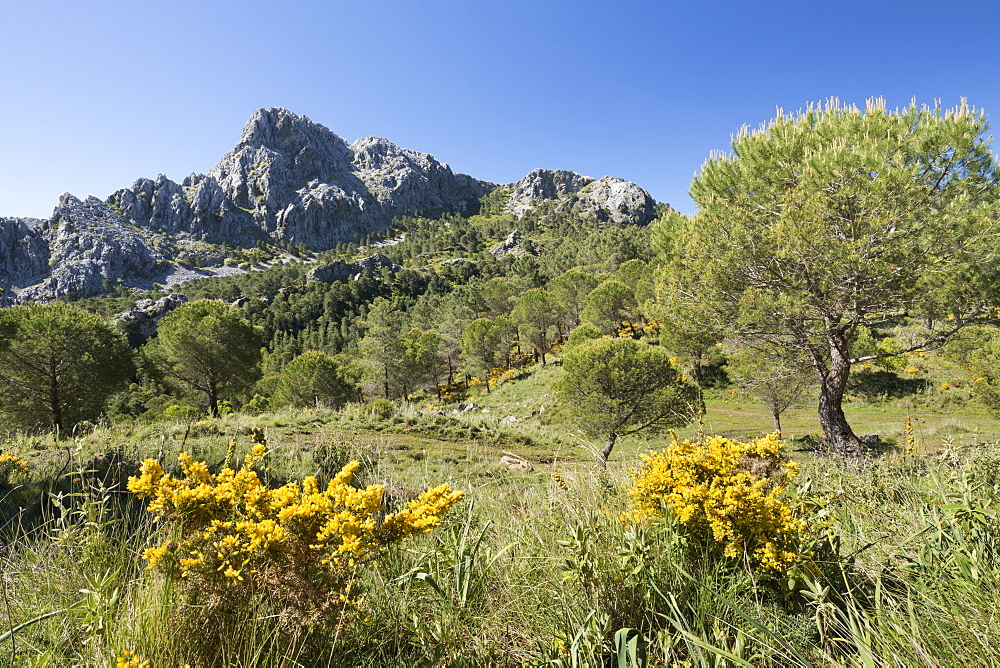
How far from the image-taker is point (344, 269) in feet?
406

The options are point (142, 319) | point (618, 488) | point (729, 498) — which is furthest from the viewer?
point (142, 319)

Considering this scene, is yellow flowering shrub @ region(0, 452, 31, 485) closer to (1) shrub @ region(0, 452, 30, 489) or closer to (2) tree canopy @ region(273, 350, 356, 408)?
(1) shrub @ region(0, 452, 30, 489)

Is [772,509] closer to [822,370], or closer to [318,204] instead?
[822,370]

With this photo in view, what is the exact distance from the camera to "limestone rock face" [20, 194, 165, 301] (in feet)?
436

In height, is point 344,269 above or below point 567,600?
above

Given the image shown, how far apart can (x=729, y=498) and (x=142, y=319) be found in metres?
117

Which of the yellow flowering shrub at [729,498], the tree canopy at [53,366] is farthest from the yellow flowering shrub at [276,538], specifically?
the tree canopy at [53,366]

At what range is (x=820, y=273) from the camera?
8.74 m

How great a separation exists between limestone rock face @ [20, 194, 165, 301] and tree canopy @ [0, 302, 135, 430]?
16173 cm

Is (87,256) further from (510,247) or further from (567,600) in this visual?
(567,600)

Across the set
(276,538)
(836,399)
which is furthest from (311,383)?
(276,538)

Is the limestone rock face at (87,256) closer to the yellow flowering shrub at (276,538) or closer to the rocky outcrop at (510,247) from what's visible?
the rocky outcrop at (510,247)

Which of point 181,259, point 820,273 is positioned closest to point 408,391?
point 820,273

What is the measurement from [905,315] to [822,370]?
2.09 metres
